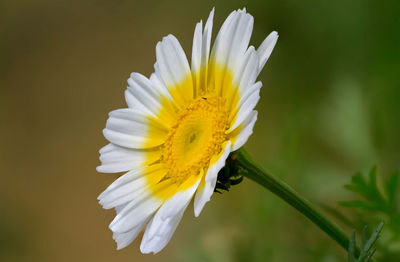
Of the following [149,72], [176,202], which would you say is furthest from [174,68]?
[149,72]

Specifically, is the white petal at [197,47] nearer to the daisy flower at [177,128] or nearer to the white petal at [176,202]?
the daisy flower at [177,128]

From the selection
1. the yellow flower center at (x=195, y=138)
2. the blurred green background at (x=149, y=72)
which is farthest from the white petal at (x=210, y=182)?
the blurred green background at (x=149, y=72)

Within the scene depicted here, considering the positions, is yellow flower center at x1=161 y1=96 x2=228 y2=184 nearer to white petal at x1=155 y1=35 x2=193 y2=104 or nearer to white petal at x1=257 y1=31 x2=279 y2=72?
white petal at x1=155 y1=35 x2=193 y2=104

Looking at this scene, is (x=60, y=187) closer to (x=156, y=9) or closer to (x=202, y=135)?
(x=156, y=9)

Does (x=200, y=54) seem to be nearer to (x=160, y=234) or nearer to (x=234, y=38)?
(x=234, y=38)

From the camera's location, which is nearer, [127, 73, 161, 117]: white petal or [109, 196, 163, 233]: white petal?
[109, 196, 163, 233]: white petal

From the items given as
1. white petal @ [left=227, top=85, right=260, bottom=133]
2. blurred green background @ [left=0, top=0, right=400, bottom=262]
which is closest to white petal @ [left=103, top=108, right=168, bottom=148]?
white petal @ [left=227, top=85, right=260, bottom=133]
